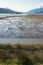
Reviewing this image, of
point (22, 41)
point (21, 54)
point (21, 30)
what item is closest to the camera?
point (21, 54)

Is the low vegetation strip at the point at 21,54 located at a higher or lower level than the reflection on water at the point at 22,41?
lower

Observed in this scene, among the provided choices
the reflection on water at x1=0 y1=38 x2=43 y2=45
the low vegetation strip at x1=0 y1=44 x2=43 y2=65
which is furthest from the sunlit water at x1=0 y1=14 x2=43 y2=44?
the low vegetation strip at x1=0 y1=44 x2=43 y2=65

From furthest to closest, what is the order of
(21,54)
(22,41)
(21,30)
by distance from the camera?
(21,30) → (22,41) → (21,54)

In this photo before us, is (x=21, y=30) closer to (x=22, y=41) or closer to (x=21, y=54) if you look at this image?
(x=22, y=41)

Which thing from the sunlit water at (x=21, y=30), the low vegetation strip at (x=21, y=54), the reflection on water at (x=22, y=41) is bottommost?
the low vegetation strip at (x=21, y=54)

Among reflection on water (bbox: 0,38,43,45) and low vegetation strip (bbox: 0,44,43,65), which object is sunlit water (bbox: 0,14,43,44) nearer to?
reflection on water (bbox: 0,38,43,45)

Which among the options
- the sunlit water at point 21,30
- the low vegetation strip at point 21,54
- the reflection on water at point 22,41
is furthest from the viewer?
the sunlit water at point 21,30

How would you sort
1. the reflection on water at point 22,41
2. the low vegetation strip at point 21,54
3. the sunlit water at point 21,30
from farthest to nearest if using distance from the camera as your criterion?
the sunlit water at point 21,30 → the reflection on water at point 22,41 → the low vegetation strip at point 21,54

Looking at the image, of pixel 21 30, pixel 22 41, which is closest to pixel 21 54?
pixel 22 41

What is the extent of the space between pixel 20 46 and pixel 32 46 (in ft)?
0.55

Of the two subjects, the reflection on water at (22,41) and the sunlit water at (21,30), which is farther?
the sunlit water at (21,30)

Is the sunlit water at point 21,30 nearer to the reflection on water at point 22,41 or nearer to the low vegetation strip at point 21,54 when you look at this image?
the reflection on water at point 22,41

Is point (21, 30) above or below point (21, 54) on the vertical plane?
above

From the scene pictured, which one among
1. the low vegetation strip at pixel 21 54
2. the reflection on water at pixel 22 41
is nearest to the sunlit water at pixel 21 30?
the reflection on water at pixel 22 41
